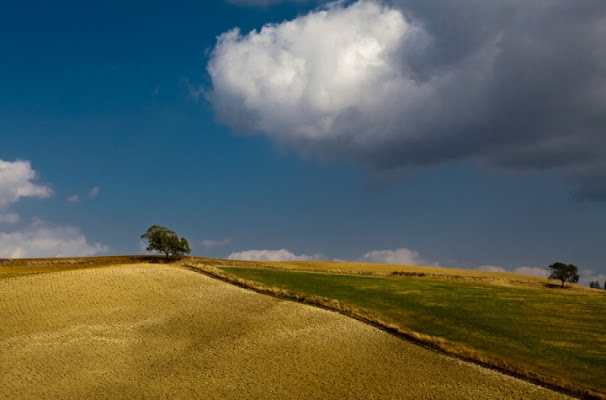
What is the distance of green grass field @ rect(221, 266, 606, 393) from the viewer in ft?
86.4

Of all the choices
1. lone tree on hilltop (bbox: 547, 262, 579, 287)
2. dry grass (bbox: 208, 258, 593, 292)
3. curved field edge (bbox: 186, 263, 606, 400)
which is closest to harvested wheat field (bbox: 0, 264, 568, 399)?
curved field edge (bbox: 186, 263, 606, 400)

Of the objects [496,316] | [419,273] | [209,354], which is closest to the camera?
[209,354]

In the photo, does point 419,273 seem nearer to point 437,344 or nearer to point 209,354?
point 437,344

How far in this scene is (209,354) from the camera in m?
26.2

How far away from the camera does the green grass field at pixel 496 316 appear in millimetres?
26347

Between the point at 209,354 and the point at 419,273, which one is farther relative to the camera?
the point at 419,273

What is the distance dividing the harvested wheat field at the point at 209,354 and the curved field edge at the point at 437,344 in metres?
0.97

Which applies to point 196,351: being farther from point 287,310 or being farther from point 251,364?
point 287,310

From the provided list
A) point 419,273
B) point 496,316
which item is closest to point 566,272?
point 419,273

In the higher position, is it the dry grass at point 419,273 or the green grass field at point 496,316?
the dry grass at point 419,273

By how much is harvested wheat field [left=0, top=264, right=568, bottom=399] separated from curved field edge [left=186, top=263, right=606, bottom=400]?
3.19 feet

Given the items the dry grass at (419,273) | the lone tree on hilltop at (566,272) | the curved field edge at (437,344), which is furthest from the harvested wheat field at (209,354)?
the lone tree on hilltop at (566,272)

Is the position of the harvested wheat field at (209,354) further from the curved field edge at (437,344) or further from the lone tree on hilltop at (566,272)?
the lone tree on hilltop at (566,272)

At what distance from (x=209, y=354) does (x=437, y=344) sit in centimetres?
1494
